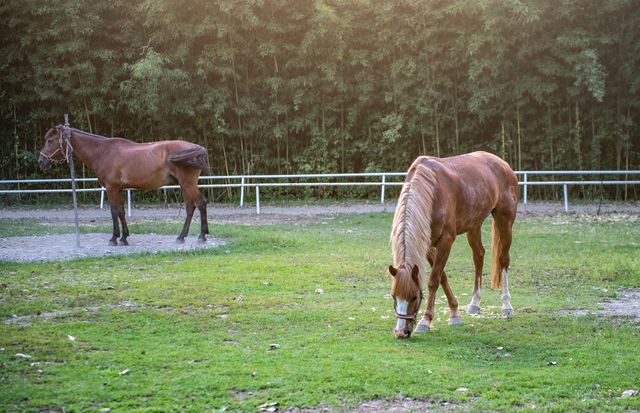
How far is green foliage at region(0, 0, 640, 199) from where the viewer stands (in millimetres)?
17250

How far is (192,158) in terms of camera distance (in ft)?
37.9

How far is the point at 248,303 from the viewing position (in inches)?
287

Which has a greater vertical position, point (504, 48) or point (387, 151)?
point (504, 48)

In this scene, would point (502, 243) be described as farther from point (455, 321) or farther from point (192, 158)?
point (192, 158)

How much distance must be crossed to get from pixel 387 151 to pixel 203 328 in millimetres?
13739

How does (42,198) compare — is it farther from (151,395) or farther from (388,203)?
(151,395)

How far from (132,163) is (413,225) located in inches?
277

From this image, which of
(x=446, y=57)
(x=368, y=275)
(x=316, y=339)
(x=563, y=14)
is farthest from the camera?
(x=446, y=57)

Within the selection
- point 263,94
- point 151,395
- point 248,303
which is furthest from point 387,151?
point 151,395

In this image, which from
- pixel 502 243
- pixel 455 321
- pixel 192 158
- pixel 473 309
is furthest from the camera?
pixel 192 158

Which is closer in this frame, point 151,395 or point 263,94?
point 151,395

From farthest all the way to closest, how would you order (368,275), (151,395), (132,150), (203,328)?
(132,150) < (368,275) < (203,328) < (151,395)

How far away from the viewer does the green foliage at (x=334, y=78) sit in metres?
17.2

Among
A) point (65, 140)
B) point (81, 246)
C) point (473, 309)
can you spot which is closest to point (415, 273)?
point (473, 309)
